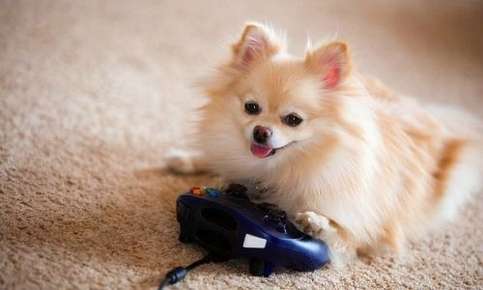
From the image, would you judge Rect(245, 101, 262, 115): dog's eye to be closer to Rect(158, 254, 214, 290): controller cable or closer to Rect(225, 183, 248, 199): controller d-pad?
Rect(225, 183, 248, 199): controller d-pad

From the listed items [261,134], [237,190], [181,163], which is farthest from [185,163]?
[261,134]

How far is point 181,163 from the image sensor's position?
5.85ft

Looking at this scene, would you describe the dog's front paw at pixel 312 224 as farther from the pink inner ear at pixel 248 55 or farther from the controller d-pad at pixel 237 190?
the pink inner ear at pixel 248 55

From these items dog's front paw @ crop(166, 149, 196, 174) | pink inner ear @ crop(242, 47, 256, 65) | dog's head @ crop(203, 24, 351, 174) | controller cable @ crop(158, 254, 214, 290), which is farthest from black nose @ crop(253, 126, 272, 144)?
dog's front paw @ crop(166, 149, 196, 174)

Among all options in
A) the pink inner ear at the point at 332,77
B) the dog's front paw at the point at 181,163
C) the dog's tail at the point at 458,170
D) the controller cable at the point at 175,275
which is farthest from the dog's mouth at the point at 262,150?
the dog's tail at the point at 458,170

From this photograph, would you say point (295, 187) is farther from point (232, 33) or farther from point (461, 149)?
point (232, 33)

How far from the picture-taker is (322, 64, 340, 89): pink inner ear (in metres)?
1.41

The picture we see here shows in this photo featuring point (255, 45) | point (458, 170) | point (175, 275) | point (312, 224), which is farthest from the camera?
point (458, 170)

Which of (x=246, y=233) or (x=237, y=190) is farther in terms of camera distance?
(x=237, y=190)

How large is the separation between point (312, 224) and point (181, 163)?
0.62 metres

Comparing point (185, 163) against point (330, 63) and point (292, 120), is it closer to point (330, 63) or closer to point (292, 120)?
point (292, 120)

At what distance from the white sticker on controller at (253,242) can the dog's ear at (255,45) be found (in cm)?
55

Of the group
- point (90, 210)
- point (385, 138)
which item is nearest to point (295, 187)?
point (385, 138)

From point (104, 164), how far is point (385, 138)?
98 cm
